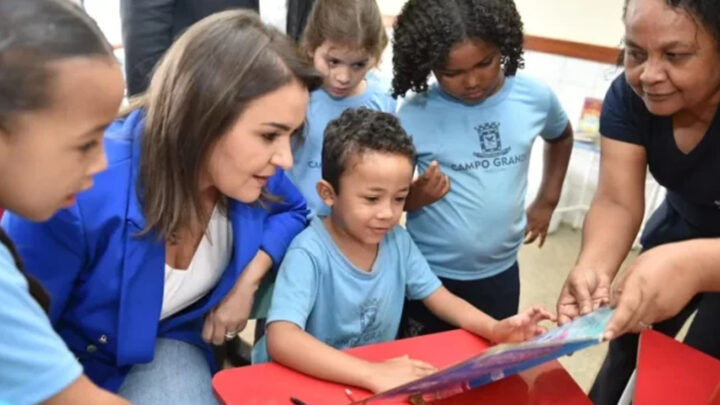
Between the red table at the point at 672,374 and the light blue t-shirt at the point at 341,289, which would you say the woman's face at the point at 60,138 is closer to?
the light blue t-shirt at the point at 341,289

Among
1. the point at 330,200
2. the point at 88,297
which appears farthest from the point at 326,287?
the point at 88,297

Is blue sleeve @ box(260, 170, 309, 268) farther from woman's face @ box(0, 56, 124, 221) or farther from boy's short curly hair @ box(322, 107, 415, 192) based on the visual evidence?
woman's face @ box(0, 56, 124, 221)

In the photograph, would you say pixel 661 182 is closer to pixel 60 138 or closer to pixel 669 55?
pixel 669 55

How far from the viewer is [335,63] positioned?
63.6 inches

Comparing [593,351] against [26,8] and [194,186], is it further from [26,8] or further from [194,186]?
[26,8]

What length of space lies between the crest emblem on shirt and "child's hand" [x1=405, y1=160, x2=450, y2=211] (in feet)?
0.37

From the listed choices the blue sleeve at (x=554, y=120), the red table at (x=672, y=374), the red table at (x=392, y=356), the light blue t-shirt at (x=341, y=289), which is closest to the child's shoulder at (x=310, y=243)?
the light blue t-shirt at (x=341, y=289)

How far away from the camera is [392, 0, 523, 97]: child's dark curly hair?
1.32 meters

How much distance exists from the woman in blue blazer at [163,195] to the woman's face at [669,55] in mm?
551

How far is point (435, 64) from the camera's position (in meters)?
1.35

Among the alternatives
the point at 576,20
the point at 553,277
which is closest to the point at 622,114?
the point at 553,277

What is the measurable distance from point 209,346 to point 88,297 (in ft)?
0.92

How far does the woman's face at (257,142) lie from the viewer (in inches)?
39.5

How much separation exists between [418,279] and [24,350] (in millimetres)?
763
